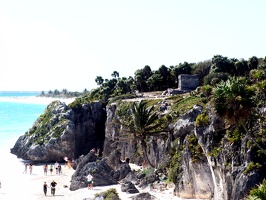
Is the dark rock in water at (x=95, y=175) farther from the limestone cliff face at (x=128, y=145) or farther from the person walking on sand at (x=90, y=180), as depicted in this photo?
the limestone cliff face at (x=128, y=145)

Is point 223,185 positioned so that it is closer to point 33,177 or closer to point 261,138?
point 261,138

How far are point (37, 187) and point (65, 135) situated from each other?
1451 cm

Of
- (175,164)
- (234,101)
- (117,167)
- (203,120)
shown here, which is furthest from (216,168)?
(117,167)

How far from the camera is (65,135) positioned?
54688 mm

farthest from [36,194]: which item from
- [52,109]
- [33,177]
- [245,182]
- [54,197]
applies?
[52,109]

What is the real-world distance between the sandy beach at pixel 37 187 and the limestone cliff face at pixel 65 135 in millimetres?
2797

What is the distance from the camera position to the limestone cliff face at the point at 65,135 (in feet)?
180

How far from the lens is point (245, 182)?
22.2 meters

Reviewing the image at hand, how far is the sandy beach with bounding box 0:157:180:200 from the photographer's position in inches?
1310

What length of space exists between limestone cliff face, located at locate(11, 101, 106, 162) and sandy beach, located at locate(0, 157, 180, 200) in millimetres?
2797

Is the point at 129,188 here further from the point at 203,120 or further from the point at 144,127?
the point at 203,120

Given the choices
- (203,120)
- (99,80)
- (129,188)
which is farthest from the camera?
(99,80)

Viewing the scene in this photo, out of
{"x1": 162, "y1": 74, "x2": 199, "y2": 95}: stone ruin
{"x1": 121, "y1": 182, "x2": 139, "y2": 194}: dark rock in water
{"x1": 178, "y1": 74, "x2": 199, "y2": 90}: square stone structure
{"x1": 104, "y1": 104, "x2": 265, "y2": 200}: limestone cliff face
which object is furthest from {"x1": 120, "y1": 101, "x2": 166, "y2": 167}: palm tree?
{"x1": 178, "y1": 74, "x2": 199, "y2": 90}: square stone structure

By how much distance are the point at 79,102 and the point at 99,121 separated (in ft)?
16.5
